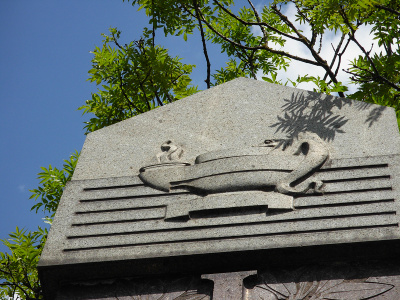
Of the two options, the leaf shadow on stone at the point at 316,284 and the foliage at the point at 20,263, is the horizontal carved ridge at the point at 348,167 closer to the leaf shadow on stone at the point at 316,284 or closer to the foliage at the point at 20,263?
the leaf shadow on stone at the point at 316,284

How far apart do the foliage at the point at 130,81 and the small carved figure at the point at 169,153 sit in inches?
148

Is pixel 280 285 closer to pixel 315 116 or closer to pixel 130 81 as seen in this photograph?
pixel 315 116

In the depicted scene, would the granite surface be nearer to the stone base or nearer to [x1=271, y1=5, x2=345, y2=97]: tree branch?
the stone base

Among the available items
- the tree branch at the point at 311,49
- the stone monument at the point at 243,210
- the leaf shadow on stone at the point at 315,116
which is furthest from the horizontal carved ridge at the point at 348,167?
the tree branch at the point at 311,49

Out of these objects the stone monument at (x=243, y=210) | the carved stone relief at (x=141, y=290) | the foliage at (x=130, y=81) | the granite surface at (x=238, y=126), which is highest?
the foliage at (x=130, y=81)

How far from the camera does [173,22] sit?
33.8ft

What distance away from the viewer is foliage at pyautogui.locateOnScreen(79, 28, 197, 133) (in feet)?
32.4

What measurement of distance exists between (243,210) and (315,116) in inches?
50.1

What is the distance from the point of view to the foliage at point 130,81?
32.4 ft

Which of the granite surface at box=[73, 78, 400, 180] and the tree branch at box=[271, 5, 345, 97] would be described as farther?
the tree branch at box=[271, 5, 345, 97]

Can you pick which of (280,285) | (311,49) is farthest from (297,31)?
(280,285)

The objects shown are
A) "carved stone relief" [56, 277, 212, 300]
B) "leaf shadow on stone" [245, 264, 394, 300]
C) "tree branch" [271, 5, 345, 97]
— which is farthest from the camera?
"tree branch" [271, 5, 345, 97]

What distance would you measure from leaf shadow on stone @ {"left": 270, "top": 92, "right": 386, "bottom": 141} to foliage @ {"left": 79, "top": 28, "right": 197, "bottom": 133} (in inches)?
151

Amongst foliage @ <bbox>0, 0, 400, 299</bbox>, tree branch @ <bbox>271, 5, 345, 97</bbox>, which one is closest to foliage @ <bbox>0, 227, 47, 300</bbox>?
foliage @ <bbox>0, 0, 400, 299</bbox>
